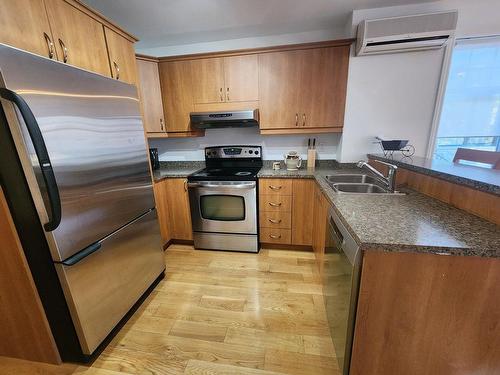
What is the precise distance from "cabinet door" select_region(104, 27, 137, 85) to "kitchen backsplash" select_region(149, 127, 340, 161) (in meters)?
1.14

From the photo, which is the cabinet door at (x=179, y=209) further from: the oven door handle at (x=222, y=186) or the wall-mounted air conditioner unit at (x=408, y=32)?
the wall-mounted air conditioner unit at (x=408, y=32)

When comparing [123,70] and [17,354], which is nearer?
[17,354]

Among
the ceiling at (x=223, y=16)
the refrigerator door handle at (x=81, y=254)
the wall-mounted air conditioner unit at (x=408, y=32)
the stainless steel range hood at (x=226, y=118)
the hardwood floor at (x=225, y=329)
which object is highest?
the ceiling at (x=223, y=16)

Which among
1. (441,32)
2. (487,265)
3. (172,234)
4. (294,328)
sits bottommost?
(294,328)

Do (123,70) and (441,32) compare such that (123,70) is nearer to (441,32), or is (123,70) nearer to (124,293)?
(124,293)

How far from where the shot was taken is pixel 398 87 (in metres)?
2.15

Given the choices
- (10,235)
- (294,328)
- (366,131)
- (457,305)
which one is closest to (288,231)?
(294,328)

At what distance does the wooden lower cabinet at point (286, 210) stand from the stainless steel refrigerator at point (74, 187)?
125 cm

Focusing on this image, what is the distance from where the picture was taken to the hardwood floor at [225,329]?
127 cm

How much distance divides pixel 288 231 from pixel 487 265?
167cm

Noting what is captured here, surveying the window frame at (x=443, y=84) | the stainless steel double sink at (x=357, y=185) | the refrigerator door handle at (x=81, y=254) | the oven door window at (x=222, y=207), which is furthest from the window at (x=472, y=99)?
the refrigerator door handle at (x=81, y=254)

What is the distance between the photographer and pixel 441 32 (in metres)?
1.84

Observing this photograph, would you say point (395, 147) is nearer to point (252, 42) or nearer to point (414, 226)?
point (414, 226)

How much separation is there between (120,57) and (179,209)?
1532 millimetres
